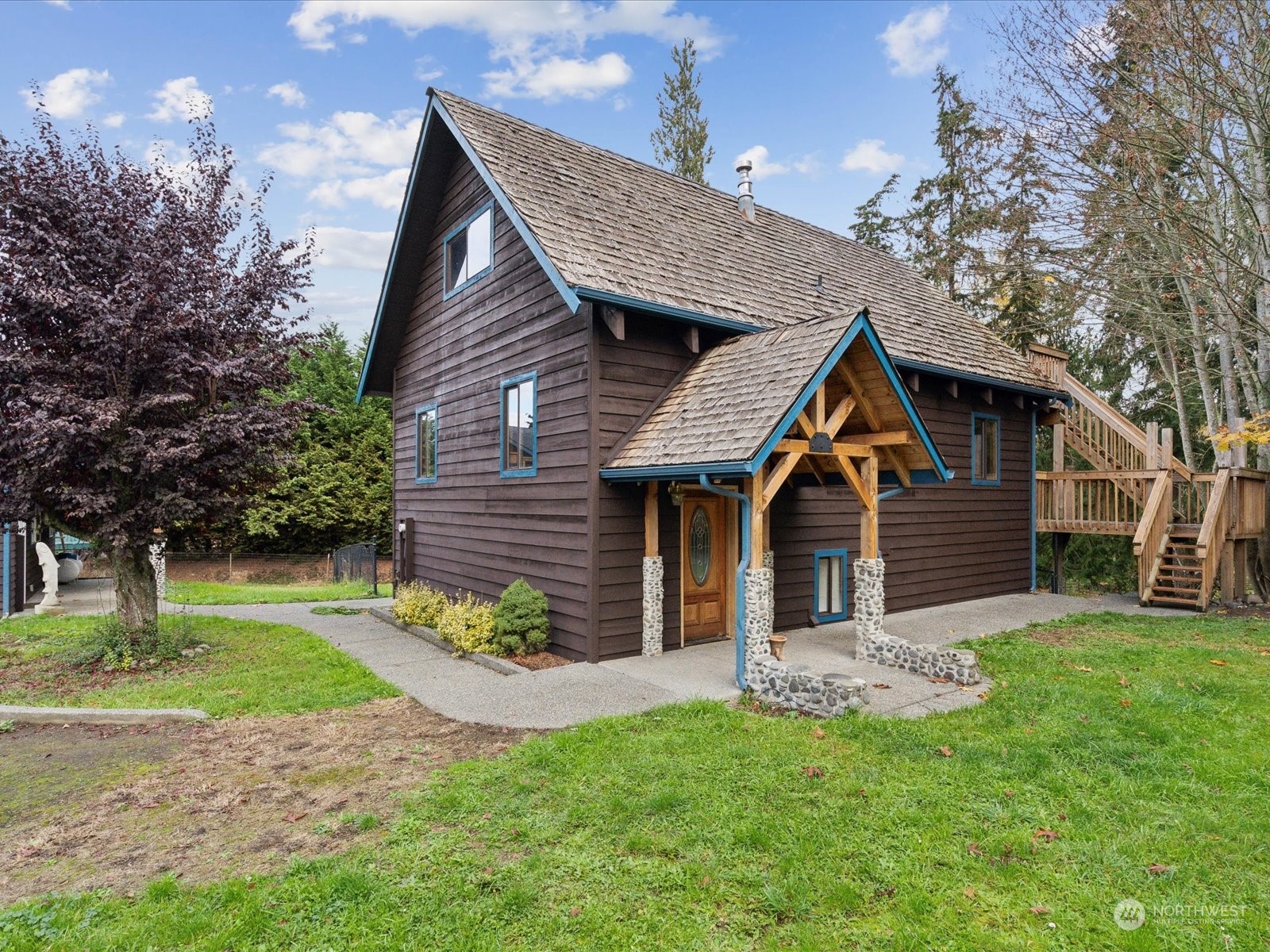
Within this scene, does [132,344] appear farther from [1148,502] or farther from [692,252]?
[1148,502]

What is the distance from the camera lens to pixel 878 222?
27.1 m

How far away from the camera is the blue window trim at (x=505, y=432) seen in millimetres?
9539

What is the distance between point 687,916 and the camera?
130 inches

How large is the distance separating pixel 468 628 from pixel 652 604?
2.60m

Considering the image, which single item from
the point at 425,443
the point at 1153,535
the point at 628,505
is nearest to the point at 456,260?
the point at 425,443

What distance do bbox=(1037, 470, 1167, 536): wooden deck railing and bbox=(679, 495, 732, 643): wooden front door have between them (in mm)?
8530

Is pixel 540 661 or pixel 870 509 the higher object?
pixel 870 509

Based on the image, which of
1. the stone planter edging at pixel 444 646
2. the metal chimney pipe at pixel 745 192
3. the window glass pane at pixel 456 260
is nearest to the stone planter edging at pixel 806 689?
the stone planter edging at pixel 444 646

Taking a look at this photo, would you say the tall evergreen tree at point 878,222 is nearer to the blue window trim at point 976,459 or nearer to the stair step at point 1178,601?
the blue window trim at point 976,459

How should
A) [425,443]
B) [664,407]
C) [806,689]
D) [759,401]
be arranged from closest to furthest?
1. [806,689]
2. [759,401]
3. [664,407]
4. [425,443]

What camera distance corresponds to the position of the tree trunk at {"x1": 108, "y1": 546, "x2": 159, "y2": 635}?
9078mm

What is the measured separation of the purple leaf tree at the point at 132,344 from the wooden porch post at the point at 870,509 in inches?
→ 300

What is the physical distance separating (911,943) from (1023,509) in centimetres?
1315

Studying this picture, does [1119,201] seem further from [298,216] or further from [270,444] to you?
[270,444]
